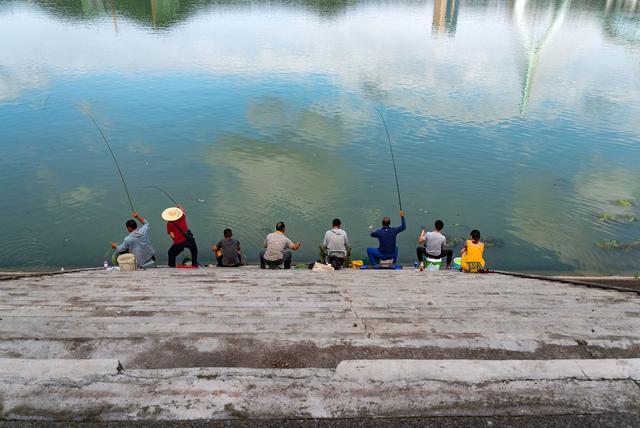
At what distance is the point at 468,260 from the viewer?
8.88 m

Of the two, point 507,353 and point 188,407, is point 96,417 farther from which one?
point 507,353

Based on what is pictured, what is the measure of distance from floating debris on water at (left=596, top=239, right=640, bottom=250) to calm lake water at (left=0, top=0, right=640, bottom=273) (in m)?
0.07

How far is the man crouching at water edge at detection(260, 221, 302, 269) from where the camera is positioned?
29.9ft

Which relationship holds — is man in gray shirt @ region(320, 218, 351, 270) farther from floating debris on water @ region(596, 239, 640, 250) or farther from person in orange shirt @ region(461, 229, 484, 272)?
floating debris on water @ region(596, 239, 640, 250)

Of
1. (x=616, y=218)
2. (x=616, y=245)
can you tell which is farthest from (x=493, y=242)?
(x=616, y=218)

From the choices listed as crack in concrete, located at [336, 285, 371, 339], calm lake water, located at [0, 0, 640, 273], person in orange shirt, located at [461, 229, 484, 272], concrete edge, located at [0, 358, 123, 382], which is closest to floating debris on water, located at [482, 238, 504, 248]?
calm lake water, located at [0, 0, 640, 273]

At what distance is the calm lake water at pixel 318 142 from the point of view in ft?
42.5

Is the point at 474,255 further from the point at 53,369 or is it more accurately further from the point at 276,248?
the point at 53,369

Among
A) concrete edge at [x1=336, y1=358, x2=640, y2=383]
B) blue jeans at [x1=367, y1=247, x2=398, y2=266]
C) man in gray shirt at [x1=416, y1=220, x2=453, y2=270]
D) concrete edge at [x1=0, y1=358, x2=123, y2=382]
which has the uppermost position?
concrete edge at [x1=0, y1=358, x2=123, y2=382]

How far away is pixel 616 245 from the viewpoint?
40.5 feet

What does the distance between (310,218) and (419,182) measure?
5.09 m

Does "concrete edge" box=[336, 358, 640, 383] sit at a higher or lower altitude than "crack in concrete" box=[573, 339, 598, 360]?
higher

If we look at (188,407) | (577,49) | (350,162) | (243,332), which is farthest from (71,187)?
(577,49)

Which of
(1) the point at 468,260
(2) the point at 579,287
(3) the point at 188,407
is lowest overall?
(1) the point at 468,260
